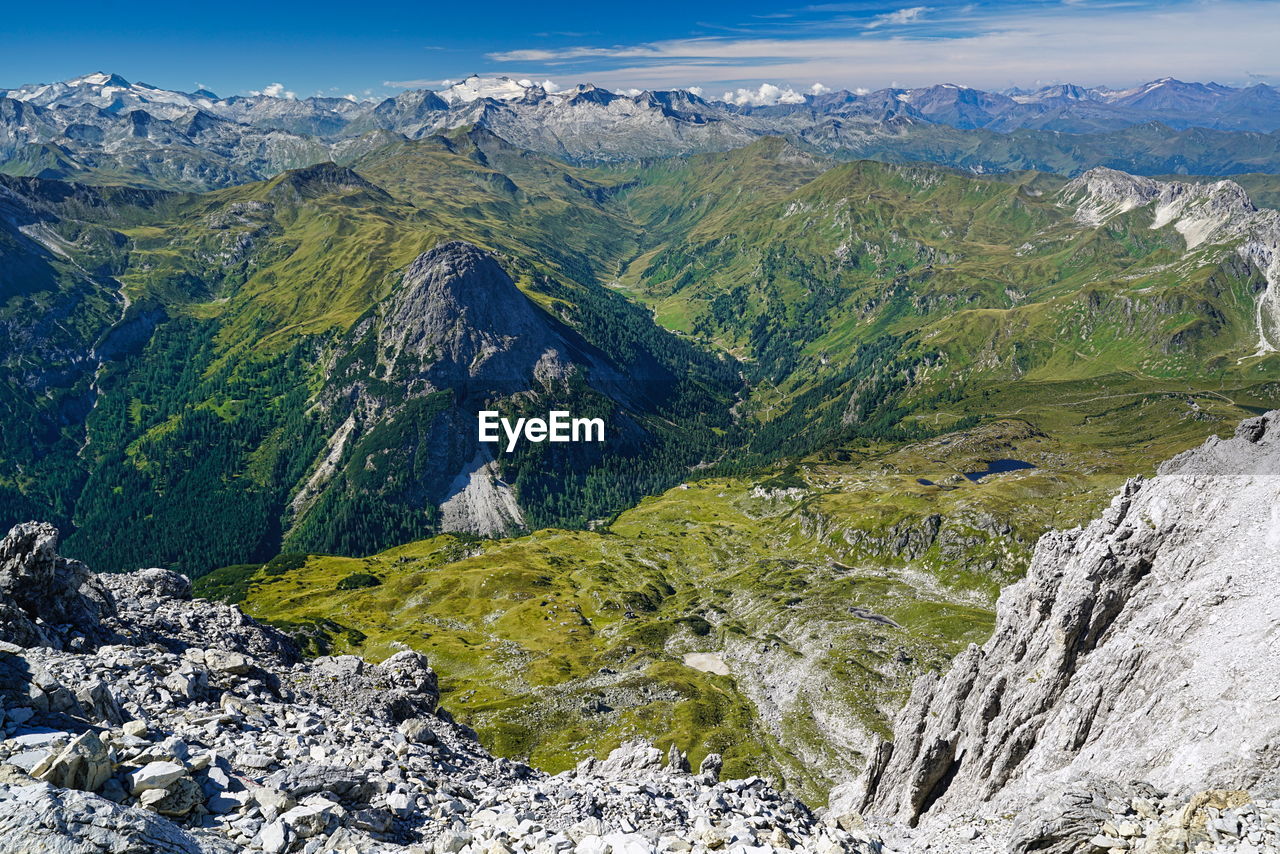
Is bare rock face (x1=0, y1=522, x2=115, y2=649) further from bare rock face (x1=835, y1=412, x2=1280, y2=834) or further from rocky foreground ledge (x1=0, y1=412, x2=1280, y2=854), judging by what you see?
bare rock face (x1=835, y1=412, x2=1280, y2=834)

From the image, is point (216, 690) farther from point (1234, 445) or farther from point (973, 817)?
point (1234, 445)

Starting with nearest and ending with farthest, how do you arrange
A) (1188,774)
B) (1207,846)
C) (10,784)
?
(10,784) < (1207,846) < (1188,774)

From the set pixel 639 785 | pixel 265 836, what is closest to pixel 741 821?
pixel 639 785

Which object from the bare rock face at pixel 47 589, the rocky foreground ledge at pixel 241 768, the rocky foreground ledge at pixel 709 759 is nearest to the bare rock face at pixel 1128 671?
the rocky foreground ledge at pixel 709 759

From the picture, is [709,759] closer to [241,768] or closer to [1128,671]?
[1128,671]

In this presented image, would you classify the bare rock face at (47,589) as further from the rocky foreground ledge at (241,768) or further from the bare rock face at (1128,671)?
the bare rock face at (1128,671)
